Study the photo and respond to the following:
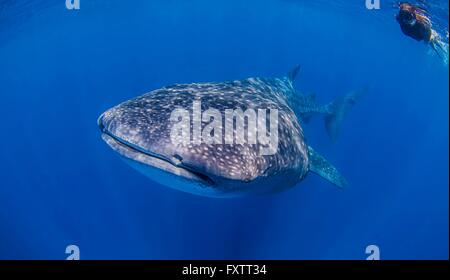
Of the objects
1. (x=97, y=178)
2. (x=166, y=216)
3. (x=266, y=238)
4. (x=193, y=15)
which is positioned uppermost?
(x=193, y=15)

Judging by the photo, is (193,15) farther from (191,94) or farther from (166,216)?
(191,94)

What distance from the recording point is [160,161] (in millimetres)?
3898

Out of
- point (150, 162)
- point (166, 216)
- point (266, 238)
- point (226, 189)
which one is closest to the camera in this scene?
point (150, 162)

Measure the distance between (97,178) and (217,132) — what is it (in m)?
11.9

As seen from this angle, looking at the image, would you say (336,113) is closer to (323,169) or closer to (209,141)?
(323,169)

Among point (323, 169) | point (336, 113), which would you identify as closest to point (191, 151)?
point (323, 169)

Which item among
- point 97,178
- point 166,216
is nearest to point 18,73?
point 97,178

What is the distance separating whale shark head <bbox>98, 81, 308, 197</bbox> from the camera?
12.8 feet

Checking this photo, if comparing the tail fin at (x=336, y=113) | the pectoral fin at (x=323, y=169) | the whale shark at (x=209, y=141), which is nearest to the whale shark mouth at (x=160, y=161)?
the whale shark at (x=209, y=141)

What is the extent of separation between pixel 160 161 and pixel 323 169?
13.8ft

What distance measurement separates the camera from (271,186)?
5121 millimetres

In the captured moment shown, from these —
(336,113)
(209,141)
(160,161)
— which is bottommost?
(160,161)

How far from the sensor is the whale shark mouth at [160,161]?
3863 mm

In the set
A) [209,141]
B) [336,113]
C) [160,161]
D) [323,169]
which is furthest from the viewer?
[336,113]
